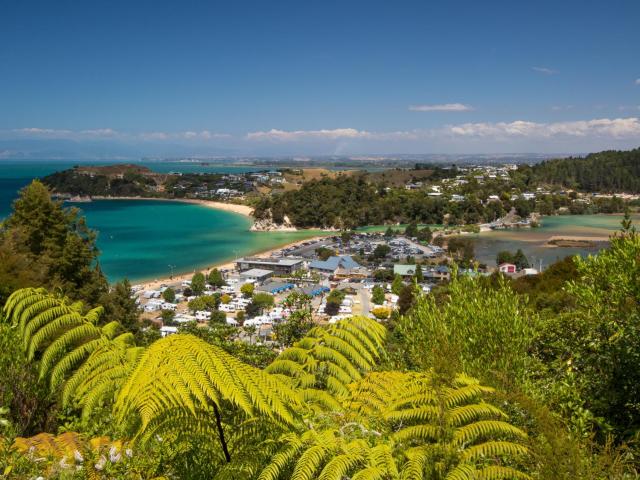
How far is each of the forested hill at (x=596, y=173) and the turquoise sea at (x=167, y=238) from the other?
6213 centimetres

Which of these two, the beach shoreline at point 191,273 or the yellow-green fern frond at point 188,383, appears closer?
the yellow-green fern frond at point 188,383

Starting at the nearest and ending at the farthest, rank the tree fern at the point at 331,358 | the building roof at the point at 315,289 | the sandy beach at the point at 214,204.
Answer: the tree fern at the point at 331,358 → the building roof at the point at 315,289 → the sandy beach at the point at 214,204

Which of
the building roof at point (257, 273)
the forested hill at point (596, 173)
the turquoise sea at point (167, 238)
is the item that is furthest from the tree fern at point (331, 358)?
the forested hill at point (596, 173)

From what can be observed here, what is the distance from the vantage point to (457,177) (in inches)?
4055

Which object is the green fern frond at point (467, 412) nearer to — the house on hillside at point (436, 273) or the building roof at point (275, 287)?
the building roof at point (275, 287)

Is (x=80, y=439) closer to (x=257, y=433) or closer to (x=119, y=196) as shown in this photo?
(x=257, y=433)

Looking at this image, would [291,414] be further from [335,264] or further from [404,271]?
[335,264]

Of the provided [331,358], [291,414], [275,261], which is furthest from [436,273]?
[291,414]

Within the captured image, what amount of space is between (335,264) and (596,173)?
264ft

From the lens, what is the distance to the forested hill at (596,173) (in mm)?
94188

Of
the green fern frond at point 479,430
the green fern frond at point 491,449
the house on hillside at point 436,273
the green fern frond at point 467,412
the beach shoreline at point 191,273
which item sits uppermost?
the green fern frond at point 467,412

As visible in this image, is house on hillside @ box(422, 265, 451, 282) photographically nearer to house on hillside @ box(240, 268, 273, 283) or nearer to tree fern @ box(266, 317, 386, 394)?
house on hillside @ box(240, 268, 273, 283)

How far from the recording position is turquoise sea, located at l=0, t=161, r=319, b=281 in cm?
4259

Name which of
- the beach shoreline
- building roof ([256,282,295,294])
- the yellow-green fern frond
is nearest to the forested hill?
the beach shoreline
